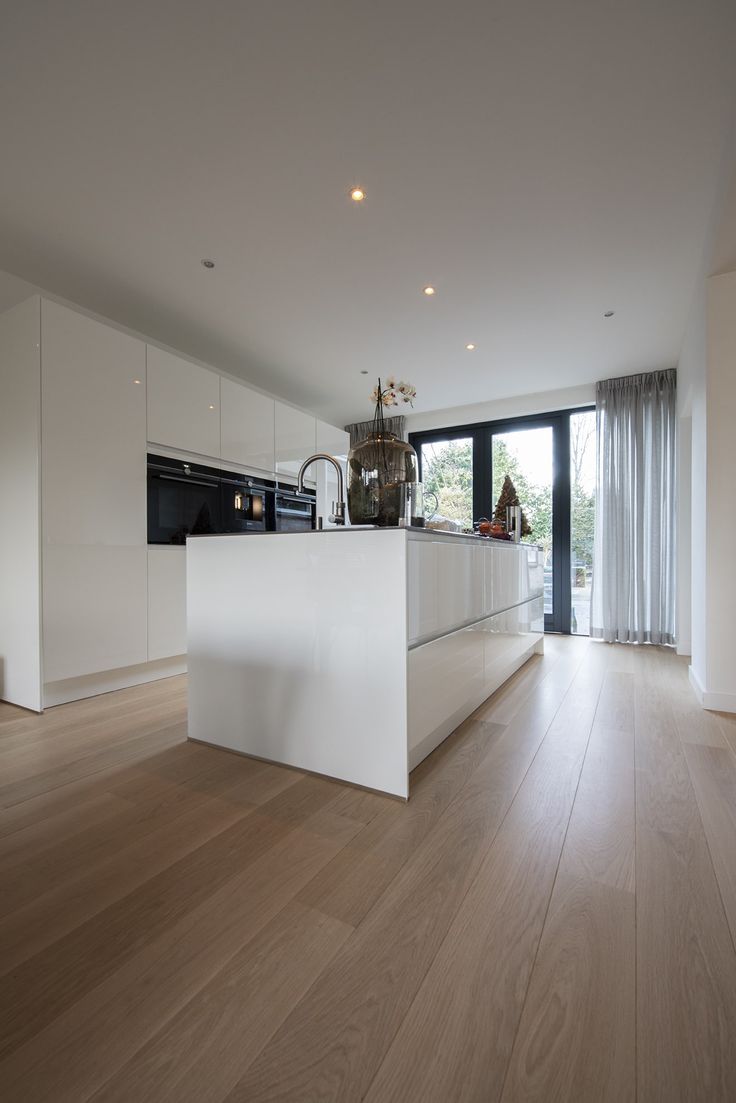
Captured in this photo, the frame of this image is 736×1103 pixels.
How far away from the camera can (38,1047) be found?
0.72 meters

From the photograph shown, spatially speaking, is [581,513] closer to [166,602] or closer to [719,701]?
[719,701]

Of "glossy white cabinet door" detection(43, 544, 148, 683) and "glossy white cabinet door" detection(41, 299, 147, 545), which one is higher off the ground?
"glossy white cabinet door" detection(41, 299, 147, 545)

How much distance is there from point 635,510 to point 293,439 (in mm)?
3092

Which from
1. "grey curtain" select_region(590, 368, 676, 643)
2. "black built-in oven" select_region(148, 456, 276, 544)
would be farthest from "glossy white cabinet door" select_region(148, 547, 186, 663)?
"grey curtain" select_region(590, 368, 676, 643)

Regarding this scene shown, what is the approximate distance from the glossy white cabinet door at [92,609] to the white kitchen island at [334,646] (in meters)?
1.00

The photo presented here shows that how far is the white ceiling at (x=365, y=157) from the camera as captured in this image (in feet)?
4.99

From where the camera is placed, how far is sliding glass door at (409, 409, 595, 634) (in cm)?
475

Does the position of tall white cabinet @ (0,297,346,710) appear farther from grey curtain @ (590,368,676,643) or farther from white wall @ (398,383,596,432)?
grey curtain @ (590,368,676,643)

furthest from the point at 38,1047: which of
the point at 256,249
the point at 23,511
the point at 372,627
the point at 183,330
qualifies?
the point at 183,330

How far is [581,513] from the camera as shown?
4754 millimetres

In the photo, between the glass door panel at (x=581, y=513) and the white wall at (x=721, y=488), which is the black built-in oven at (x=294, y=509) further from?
the white wall at (x=721, y=488)

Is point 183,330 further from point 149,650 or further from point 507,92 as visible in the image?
point 507,92

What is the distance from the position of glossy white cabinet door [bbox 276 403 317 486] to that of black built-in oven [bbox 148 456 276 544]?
12.3 inches

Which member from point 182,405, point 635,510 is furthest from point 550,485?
point 182,405
